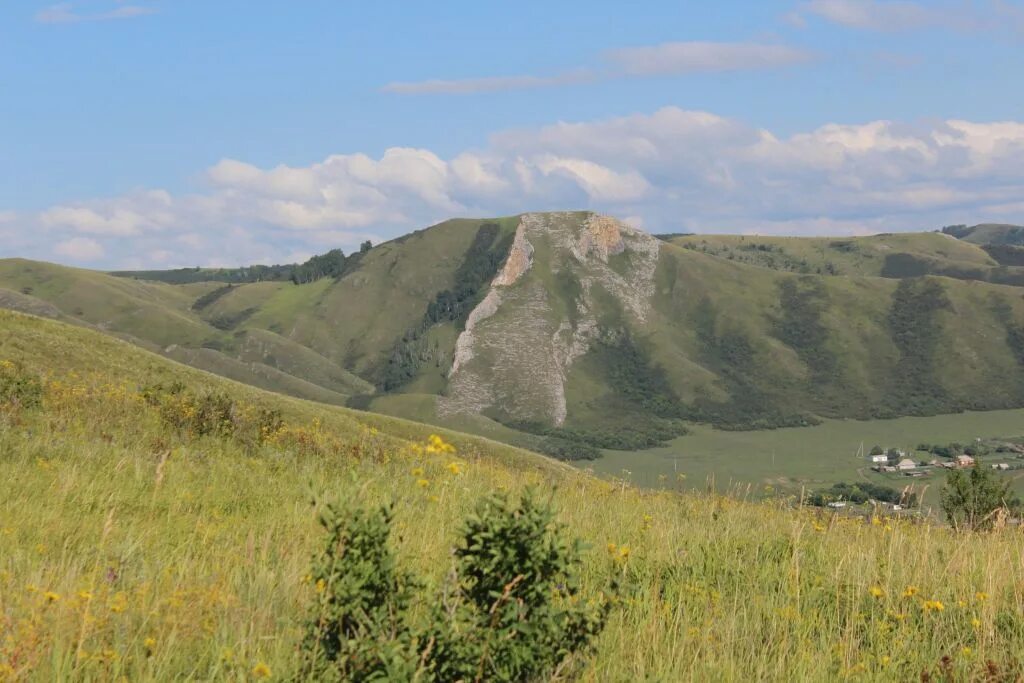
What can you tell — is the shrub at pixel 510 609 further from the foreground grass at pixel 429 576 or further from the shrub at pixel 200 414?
the shrub at pixel 200 414

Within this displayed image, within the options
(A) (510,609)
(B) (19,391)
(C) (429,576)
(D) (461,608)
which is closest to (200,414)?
(B) (19,391)

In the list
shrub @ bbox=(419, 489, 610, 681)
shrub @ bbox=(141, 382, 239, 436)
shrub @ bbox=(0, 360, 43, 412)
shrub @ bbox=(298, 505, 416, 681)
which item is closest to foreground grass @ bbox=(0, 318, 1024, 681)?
shrub @ bbox=(298, 505, 416, 681)

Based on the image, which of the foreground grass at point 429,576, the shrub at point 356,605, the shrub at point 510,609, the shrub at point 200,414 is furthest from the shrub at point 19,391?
the shrub at point 510,609

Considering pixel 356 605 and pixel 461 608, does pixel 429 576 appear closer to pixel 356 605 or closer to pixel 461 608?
pixel 461 608

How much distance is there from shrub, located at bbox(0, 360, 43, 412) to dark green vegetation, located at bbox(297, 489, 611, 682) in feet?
43.1

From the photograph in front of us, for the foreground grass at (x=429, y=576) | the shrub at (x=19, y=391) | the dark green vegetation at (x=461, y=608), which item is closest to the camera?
the dark green vegetation at (x=461, y=608)

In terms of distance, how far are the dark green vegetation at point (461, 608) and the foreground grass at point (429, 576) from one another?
274 mm

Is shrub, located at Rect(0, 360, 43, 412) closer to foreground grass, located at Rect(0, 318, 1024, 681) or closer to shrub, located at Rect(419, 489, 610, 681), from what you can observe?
foreground grass, located at Rect(0, 318, 1024, 681)

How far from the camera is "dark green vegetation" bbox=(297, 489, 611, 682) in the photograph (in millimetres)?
4570

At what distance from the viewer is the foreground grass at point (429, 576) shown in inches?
201

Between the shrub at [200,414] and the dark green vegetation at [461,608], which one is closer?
the dark green vegetation at [461,608]

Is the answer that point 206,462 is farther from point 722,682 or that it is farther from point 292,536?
point 722,682

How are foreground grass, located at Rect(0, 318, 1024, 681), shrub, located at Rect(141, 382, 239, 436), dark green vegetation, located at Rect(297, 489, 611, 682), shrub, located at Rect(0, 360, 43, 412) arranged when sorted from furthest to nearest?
shrub, located at Rect(141, 382, 239, 436) → shrub, located at Rect(0, 360, 43, 412) → foreground grass, located at Rect(0, 318, 1024, 681) → dark green vegetation, located at Rect(297, 489, 611, 682)

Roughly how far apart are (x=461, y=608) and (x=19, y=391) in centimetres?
1635
